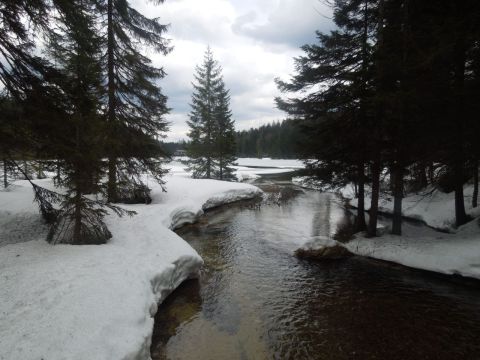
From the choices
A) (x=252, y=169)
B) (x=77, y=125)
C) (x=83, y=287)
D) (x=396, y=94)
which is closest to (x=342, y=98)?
(x=396, y=94)

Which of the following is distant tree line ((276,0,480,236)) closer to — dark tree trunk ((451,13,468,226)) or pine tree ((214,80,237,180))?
dark tree trunk ((451,13,468,226))

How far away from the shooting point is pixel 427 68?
8.18 meters

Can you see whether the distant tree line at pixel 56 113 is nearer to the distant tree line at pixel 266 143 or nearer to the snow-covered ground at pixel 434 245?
the snow-covered ground at pixel 434 245

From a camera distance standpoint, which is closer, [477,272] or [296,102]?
[477,272]

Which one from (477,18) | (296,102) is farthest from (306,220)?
(477,18)

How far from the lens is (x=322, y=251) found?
32.1ft

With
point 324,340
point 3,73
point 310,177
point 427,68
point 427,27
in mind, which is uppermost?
point 427,27

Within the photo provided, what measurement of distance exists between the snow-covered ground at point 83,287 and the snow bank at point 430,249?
7232 millimetres

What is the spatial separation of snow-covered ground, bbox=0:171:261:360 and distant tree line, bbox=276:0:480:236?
794 cm

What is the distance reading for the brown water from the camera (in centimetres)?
517

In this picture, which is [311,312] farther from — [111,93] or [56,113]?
[111,93]

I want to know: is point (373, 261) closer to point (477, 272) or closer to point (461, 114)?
point (477, 272)

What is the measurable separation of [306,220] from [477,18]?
11.3 m

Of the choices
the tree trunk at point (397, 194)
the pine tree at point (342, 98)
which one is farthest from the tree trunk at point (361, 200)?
the tree trunk at point (397, 194)
